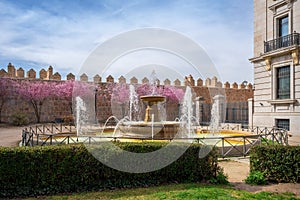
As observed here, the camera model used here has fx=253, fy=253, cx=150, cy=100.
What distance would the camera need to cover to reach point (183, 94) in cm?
2859

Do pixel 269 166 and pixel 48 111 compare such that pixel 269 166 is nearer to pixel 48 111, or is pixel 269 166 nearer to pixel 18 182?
pixel 18 182

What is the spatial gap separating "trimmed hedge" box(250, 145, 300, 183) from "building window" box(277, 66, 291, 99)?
10.4 metres

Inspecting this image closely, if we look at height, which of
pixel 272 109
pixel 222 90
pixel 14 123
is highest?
pixel 222 90

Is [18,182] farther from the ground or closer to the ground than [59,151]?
closer to the ground

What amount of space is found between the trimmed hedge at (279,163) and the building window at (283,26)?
1181 centimetres

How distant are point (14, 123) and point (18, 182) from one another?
62.4 ft

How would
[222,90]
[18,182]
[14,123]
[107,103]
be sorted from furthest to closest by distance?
1. [222,90]
2. [107,103]
3. [14,123]
4. [18,182]

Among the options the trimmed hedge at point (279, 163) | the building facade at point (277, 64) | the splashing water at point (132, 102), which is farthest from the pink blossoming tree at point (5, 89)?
the trimmed hedge at point (279, 163)

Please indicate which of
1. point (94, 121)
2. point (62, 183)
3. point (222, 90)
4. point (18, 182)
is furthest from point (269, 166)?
point (222, 90)

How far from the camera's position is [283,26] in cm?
1551

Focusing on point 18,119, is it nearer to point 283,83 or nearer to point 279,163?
point 283,83

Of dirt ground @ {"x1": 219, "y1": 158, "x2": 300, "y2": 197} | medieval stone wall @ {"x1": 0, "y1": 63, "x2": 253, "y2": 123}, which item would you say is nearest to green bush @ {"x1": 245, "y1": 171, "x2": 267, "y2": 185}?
dirt ground @ {"x1": 219, "y1": 158, "x2": 300, "y2": 197}

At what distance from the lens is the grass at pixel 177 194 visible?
15.0 feet

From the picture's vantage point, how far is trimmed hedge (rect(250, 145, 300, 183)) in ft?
18.9
